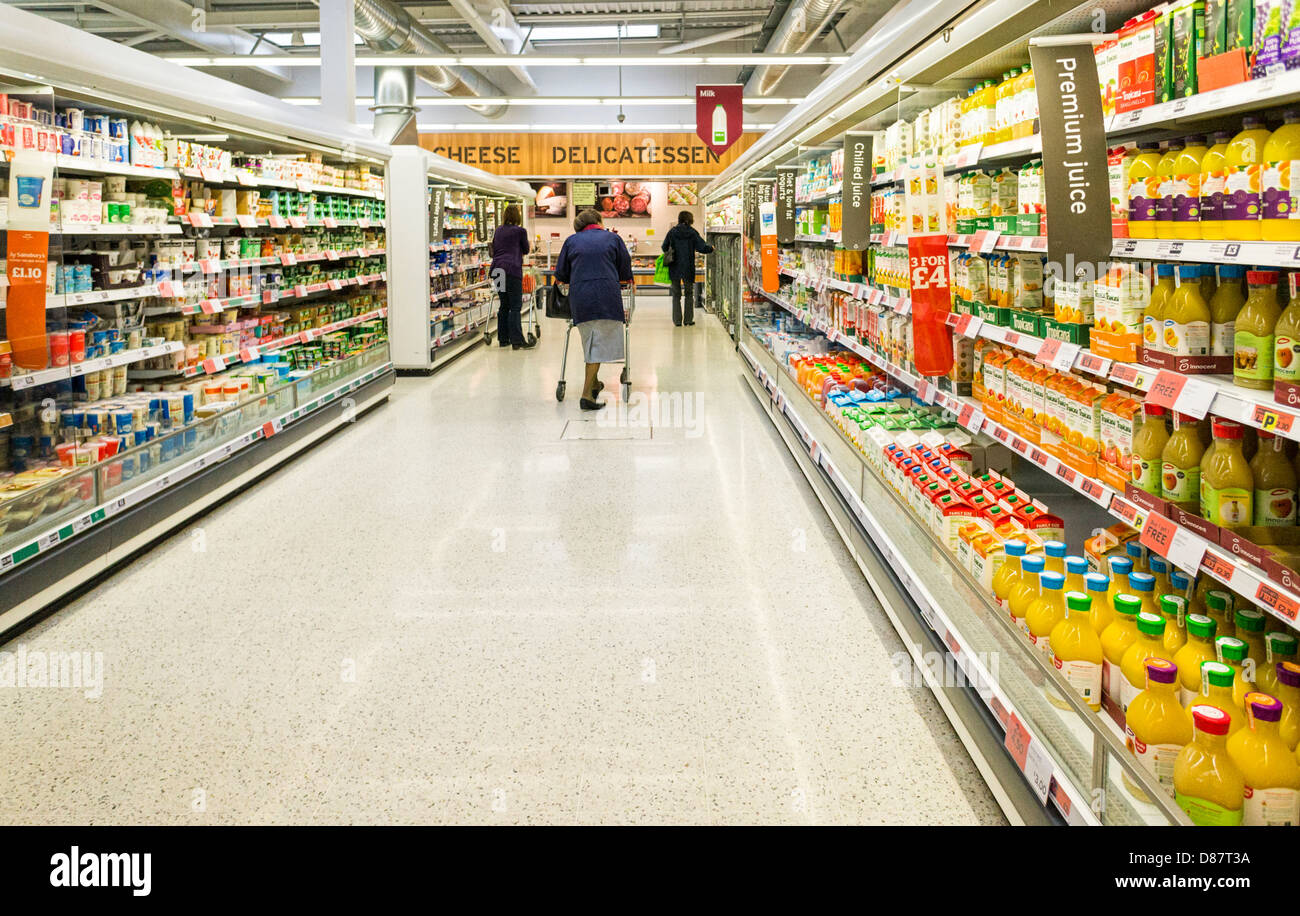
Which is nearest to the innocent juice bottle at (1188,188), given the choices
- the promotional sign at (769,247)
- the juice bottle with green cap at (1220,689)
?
the juice bottle with green cap at (1220,689)

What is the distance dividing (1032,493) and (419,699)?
7.73 ft

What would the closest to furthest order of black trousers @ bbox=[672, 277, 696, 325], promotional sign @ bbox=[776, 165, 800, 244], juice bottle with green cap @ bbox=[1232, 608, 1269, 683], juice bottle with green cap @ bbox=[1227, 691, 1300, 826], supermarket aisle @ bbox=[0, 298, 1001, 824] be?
juice bottle with green cap @ bbox=[1227, 691, 1300, 826] < juice bottle with green cap @ bbox=[1232, 608, 1269, 683] < supermarket aisle @ bbox=[0, 298, 1001, 824] < promotional sign @ bbox=[776, 165, 800, 244] < black trousers @ bbox=[672, 277, 696, 325]

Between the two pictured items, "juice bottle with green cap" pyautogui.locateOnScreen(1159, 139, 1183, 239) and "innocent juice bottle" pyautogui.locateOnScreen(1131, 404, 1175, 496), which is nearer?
"juice bottle with green cap" pyautogui.locateOnScreen(1159, 139, 1183, 239)

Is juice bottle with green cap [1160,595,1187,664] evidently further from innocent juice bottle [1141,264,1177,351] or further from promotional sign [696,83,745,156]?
promotional sign [696,83,745,156]

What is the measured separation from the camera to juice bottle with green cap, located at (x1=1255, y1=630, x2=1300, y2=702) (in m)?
1.83

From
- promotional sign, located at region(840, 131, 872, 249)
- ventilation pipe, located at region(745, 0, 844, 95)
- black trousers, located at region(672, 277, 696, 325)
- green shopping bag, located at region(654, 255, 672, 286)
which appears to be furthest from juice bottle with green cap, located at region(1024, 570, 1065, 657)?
green shopping bag, located at region(654, 255, 672, 286)

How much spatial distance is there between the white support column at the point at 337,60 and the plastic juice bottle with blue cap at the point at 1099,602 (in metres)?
7.42

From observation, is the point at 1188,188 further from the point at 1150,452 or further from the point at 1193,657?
the point at 1193,657

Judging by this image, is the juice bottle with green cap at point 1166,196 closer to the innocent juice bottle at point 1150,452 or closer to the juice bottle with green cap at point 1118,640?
the innocent juice bottle at point 1150,452

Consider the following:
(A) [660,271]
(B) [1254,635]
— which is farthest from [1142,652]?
(A) [660,271]

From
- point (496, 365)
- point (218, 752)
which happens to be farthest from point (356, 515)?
point (496, 365)

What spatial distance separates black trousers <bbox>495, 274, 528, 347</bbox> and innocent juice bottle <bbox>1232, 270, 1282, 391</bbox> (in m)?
9.92

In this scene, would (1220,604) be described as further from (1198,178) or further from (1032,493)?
(1032,493)

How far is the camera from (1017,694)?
2.14 meters
